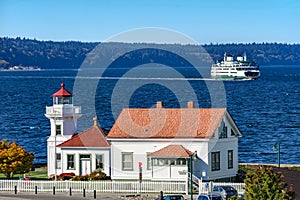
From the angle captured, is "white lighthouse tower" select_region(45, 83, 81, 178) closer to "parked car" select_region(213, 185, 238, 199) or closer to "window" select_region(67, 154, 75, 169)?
"window" select_region(67, 154, 75, 169)

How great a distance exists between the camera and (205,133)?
4697 cm

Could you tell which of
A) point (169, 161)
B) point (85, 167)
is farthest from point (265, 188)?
point (85, 167)

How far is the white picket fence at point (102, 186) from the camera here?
43.8 meters

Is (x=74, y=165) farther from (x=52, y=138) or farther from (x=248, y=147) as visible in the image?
(x=248, y=147)

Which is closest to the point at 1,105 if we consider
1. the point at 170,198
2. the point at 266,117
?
the point at 266,117

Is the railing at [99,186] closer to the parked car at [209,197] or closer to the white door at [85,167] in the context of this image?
the white door at [85,167]

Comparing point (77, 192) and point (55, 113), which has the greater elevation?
point (55, 113)

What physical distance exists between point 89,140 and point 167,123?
16.6 feet

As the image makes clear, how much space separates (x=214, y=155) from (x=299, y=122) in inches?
2817

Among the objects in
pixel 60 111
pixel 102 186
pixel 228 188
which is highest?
pixel 60 111

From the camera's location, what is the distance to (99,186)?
145ft

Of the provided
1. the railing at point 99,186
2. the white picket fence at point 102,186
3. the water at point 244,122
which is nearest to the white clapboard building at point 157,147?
the white picket fence at point 102,186

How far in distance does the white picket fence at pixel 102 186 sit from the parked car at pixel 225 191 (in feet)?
6.67

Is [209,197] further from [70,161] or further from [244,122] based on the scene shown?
[244,122]
